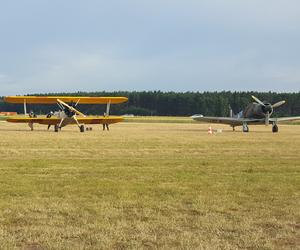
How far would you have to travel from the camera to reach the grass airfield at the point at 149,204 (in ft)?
18.8

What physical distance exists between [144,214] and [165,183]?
298 centimetres

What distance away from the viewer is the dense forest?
148 metres

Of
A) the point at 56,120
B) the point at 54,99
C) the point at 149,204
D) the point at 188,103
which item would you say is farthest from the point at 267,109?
the point at 188,103

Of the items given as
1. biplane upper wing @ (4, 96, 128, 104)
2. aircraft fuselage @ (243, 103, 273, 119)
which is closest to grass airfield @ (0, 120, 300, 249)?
biplane upper wing @ (4, 96, 128, 104)

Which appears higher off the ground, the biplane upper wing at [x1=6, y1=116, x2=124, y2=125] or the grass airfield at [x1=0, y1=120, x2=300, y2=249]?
the biplane upper wing at [x1=6, y1=116, x2=124, y2=125]

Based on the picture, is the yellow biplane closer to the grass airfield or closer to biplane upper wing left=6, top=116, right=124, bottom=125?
biplane upper wing left=6, top=116, right=124, bottom=125

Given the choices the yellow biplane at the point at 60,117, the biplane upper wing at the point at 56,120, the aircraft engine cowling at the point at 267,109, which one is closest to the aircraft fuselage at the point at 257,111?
the aircraft engine cowling at the point at 267,109

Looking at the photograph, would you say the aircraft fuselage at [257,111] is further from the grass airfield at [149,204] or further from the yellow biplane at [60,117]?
the grass airfield at [149,204]

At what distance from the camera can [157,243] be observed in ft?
18.3

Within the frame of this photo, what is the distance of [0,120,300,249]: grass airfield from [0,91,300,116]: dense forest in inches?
5139

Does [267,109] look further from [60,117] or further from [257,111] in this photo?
[60,117]

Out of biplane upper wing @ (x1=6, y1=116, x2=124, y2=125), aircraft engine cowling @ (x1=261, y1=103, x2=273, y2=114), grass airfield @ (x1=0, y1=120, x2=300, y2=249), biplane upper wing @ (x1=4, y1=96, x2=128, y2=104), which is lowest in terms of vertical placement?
grass airfield @ (x1=0, y1=120, x2=300, y2=249)

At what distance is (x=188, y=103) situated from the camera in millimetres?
161500

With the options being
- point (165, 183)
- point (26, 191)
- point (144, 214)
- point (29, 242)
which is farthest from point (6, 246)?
point (165, 183)
